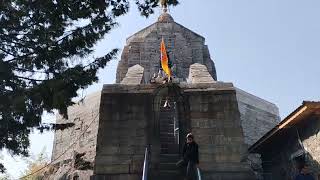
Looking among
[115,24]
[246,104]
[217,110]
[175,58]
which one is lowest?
[217,110]

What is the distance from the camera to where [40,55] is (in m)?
9.34

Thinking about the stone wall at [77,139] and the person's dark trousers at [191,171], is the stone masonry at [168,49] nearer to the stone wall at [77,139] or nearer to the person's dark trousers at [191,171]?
the stone wall at [77,139]

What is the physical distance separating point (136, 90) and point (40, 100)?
192 inches

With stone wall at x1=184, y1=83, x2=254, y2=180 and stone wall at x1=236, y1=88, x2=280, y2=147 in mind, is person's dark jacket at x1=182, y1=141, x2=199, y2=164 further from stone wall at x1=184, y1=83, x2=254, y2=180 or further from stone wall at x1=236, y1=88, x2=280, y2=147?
stone wall at x1=236, y1=88, x2=280, y2=147

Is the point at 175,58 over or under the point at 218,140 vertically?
over

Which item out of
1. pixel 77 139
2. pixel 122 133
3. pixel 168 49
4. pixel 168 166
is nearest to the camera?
pixel 168 166

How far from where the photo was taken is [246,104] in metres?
24.9

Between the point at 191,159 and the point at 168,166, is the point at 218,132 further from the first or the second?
the point at 191,159

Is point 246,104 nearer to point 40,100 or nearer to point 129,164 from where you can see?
point 129,164

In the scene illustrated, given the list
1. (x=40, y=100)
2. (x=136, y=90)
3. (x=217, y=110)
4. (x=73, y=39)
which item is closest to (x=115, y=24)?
(x=73, y=39)

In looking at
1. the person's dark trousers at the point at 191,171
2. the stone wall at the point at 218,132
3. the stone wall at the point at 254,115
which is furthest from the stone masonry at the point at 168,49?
the person's dark trousers at the point at 191,171

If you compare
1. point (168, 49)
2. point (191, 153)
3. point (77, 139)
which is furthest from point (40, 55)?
point (168, 49)

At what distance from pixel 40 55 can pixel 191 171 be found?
4159mm

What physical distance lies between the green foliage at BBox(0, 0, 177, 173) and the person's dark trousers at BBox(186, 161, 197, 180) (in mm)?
2844
